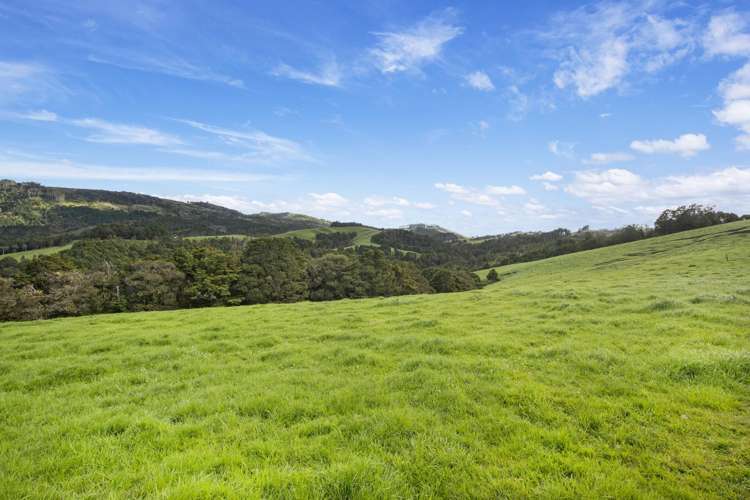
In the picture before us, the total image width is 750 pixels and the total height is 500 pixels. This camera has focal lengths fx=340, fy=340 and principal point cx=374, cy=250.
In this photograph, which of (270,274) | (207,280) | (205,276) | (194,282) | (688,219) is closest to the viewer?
(207,280)

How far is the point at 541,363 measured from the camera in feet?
30.3

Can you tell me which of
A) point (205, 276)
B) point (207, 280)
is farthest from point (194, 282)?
point (207, 280)

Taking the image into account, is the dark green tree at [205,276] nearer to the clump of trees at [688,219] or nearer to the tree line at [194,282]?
the tree line at [194,282]

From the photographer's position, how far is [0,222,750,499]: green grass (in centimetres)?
482

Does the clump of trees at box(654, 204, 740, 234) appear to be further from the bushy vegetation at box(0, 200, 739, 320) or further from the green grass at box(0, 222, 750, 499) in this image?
the green grass at box(0, 222, 750, 499)

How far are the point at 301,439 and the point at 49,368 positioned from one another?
10.2 m

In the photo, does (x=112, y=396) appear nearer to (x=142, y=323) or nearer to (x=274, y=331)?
(x=274, y=331)

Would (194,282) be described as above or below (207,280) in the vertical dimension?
below

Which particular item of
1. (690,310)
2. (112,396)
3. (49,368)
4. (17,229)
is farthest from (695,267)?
(17,229)

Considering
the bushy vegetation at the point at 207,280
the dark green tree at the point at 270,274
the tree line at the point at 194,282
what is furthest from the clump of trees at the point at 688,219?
the dark green tree at the point at 270,274

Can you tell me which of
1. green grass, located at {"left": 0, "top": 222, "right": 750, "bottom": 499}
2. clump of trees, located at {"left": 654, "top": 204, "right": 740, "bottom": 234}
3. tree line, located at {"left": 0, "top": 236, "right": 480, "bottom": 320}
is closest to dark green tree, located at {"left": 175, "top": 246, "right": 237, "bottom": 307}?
tree line, located at {"left": 0, "top": 236, "right": 480, "bottom": 320}

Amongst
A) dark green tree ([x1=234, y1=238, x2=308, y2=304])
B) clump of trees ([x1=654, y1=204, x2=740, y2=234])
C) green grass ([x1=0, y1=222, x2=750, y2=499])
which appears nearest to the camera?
green grass ([x1=0, y1=222, x2=750, y2=499])

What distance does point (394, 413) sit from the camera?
Answer: 663cm

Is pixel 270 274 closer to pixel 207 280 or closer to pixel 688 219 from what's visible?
pixel 207 280
